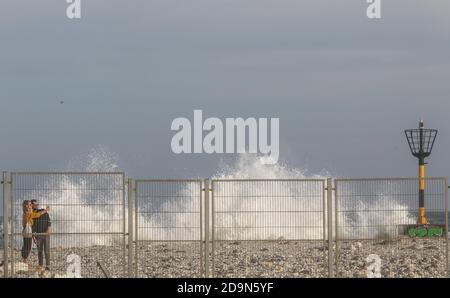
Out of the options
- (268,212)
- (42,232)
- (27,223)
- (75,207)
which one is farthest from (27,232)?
(268,212)

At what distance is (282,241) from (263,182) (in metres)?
1.26

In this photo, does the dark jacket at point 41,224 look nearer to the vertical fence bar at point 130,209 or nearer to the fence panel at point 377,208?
the vertical fence bar at point 130,209

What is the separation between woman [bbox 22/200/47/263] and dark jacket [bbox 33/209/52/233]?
0.09m

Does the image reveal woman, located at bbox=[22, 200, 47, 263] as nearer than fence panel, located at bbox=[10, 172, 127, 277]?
→ No

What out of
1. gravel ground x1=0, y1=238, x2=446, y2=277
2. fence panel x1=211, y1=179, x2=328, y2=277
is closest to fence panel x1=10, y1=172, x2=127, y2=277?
gravel ground x1=0, y1=238, x2=446, y2=277

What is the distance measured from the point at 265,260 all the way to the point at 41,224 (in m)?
5.27

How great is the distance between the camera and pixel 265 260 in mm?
26547

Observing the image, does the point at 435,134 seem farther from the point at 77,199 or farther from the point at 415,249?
the point at 77,199

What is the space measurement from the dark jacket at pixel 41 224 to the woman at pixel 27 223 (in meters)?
0.09

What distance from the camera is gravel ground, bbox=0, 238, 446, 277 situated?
24406mm

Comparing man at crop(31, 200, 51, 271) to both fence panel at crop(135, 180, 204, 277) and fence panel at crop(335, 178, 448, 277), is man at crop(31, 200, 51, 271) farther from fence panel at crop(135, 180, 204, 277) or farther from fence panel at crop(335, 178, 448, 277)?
fence panel at crop(335, 178, 448, 277)
